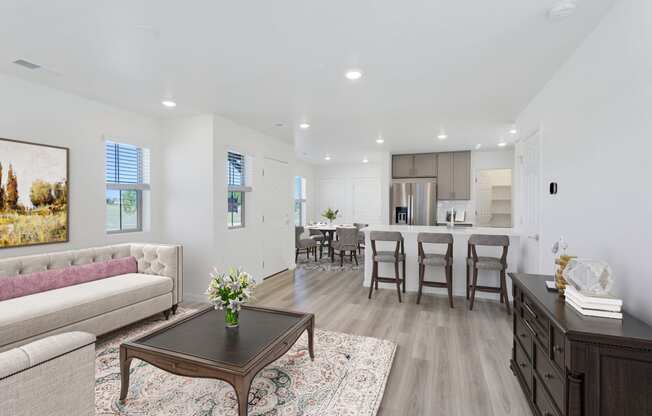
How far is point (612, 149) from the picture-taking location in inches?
71.9

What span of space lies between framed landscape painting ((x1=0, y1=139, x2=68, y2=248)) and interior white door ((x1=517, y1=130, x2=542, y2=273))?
502cm

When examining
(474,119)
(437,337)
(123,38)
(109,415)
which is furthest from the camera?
(474,119)

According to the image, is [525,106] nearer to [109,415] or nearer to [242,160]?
[242,160]

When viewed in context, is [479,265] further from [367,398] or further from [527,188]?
[367,398]

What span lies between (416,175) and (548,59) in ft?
15.0

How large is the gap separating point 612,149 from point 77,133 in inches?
189

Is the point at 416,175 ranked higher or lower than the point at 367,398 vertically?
higher

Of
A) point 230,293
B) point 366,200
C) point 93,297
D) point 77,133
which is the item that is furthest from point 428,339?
point 366,200

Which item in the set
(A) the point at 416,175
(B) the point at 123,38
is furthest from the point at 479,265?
(B) the point at 123,38

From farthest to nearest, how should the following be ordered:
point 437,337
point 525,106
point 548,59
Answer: point 525,106, point 437,337, point 548,59

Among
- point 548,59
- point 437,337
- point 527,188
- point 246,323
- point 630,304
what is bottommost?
point 437,337

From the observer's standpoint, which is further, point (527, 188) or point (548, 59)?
point (527, 188)

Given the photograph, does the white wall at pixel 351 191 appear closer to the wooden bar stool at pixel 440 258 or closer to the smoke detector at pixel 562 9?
the wooden bar stool at pixel 440 258

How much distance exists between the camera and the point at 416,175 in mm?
7105
